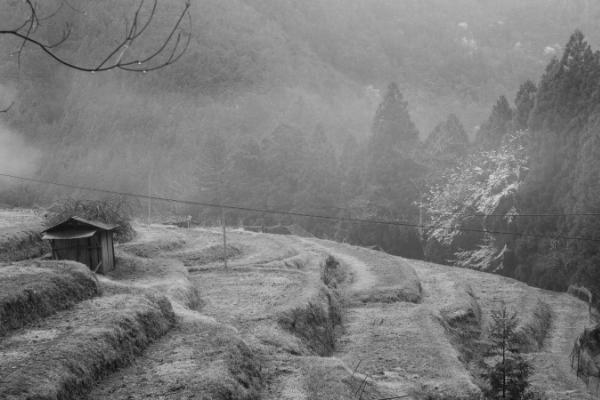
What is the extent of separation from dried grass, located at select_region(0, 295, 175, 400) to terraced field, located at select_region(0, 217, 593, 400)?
4cm

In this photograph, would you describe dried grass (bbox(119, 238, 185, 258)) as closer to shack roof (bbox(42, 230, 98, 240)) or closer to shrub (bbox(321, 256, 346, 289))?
shack roof (bbox(42, 230, 98, 240))

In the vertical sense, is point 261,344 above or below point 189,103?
below

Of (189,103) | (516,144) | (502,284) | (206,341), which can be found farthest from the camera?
(189,103)

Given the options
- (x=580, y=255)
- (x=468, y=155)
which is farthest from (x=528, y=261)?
(x=468, y=155)

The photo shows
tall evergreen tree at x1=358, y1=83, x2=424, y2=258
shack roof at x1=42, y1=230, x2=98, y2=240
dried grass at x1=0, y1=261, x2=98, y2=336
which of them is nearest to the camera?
dried grass at x1=0, y1=261, x2=98, y2=336

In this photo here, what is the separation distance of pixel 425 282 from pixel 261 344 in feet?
71.8

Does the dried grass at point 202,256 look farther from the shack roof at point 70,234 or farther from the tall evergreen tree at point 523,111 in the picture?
the tall evergreen tree at point 523,111

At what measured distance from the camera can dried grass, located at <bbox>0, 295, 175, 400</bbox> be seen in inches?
416

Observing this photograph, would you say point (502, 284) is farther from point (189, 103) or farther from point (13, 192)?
point (189, 103)

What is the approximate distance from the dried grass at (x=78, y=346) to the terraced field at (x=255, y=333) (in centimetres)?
4

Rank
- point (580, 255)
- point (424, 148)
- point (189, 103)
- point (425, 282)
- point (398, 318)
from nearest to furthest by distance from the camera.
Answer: point (398, 318) → point (580, 255) → point (425, 282) → point (424, 148) → point (189, 103)

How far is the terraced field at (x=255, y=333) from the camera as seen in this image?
12117mm

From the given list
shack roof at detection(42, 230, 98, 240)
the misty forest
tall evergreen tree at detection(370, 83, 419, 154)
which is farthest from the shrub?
tall evergreen tree at detection(370, 83, 419, 154)

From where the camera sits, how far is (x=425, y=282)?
A: 120ft
